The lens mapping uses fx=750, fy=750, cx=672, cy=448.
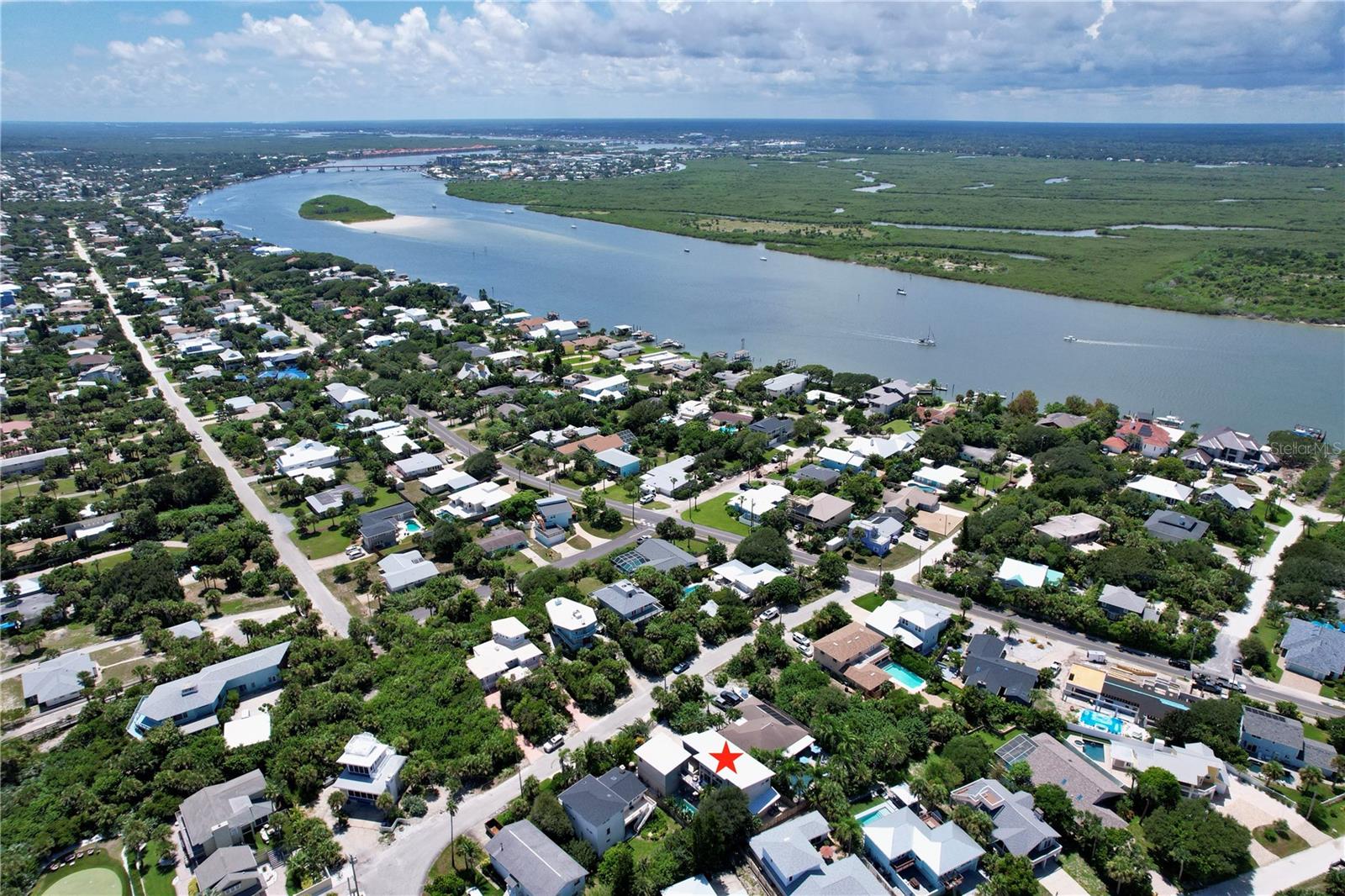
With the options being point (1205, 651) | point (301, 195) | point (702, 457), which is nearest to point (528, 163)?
point (301, 195)

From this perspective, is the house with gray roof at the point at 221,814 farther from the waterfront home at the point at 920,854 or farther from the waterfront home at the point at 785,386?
the waterfront home at the point at 785,386

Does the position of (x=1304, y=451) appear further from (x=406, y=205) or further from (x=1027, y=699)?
(x=406, y=205)

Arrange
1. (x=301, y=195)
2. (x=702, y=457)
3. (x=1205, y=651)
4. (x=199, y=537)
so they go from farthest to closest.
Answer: (x=301, y=195), (x=702, y=457), (x=199, y=537), (x=1205, y=651)

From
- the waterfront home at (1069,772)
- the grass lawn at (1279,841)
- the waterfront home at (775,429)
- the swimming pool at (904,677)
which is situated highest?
the waterfront home at (775,429)

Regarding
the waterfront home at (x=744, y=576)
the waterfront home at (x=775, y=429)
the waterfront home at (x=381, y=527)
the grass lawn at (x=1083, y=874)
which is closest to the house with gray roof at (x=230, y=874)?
the waterfront home at (x=381, y=527)

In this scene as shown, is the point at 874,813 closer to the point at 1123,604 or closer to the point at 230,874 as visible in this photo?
the point at 1123,604

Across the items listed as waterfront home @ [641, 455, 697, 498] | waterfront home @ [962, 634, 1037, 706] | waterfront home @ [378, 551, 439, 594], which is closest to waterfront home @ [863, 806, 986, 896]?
waterfront home @ [962, 634, 1037, 706]

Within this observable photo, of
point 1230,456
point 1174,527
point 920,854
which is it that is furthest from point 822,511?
point 1230,456
